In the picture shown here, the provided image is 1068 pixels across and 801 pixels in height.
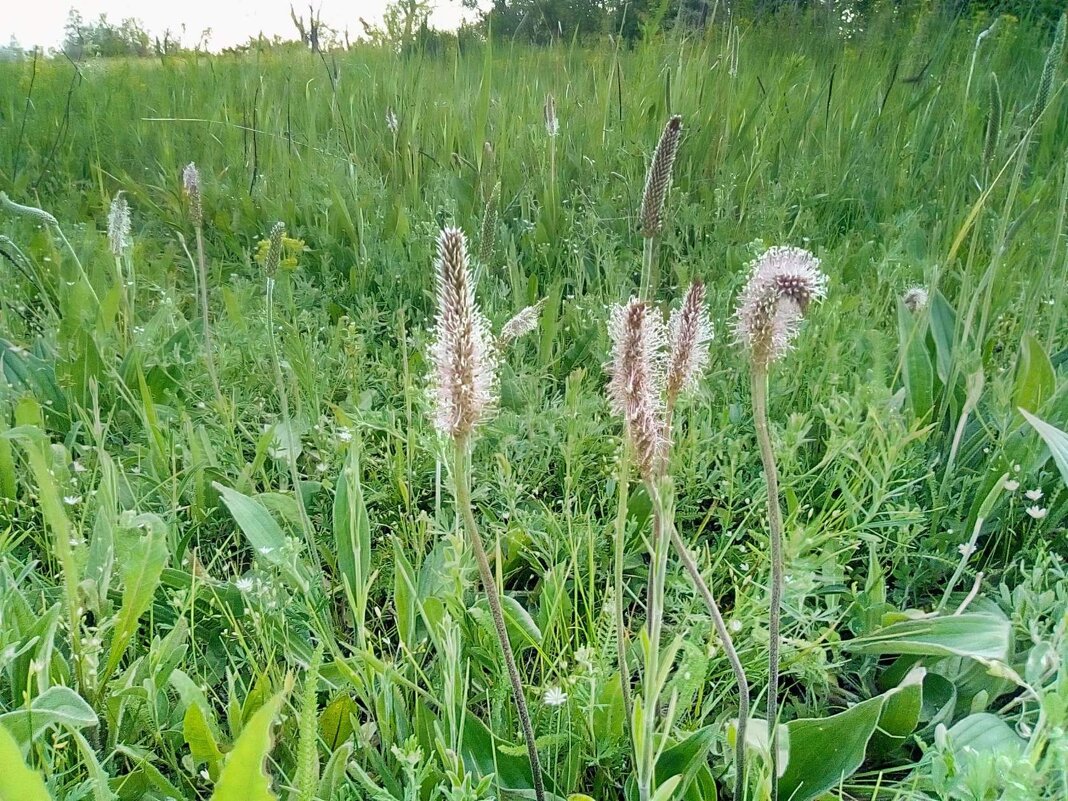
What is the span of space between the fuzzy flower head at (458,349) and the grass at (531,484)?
0.15m

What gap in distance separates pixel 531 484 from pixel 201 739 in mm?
690

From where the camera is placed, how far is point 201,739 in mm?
755

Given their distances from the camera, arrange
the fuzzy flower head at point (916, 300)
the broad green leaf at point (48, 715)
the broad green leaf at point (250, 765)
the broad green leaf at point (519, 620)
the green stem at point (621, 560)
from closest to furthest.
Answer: the broad green leaf at point (250, 765) → the green stem at point (621, 560) → the broad green leaf at point (48, 715) → the broad green leaf at point (519, 620) → the fuzzy flower head at point (916, 300)

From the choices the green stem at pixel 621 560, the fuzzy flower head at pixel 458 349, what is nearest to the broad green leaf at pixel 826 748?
the green stem at pixel 621 560

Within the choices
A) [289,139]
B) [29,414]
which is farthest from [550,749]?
[289,139]

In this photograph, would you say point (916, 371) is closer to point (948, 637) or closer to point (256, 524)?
point (948, 637)

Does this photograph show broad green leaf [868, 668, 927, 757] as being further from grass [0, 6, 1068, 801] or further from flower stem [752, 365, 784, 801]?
flower stem [752, 365, 784, 801]

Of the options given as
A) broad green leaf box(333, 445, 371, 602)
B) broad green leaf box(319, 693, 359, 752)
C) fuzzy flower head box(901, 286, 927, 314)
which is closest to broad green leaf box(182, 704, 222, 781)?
broad green leaf box(319, 693, 359, 752)

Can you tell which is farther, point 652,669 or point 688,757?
point 688,757

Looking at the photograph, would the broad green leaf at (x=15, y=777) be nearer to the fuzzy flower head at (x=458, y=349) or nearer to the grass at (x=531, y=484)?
the grass at (x=531, y=484)

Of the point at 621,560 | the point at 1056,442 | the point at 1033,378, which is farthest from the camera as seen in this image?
the point at 1033,378

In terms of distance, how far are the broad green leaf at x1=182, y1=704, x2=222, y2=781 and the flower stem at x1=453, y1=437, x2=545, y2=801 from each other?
1.00ft

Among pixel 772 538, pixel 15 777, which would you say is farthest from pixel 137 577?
pixel 772 538

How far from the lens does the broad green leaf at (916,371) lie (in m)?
1.40
